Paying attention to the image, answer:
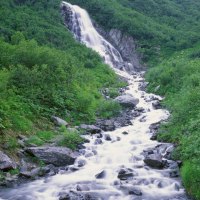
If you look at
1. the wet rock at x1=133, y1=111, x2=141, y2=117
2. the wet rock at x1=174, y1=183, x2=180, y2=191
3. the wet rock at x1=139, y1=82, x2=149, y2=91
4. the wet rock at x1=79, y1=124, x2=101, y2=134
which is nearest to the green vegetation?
the wet rock at x1=174, y1=183, x2=180, y2=191

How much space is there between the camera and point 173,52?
2227 inches

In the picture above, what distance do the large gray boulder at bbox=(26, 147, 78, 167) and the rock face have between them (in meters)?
1.37

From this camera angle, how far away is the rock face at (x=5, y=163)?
1625 cm

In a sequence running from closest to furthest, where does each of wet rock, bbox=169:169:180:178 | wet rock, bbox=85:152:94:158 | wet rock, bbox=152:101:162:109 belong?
wet rock, bbox=169:169:180:178 < wet rock, bbox=85:152:94:158 < wet rock, bbox=152:101:162:109

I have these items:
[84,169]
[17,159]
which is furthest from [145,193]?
[17,159]

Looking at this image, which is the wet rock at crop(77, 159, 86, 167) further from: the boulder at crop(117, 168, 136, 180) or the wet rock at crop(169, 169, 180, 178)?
the wet rock at crop(169, 169, 180, 178)

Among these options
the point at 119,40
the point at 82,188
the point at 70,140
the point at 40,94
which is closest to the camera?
the point at 82,188

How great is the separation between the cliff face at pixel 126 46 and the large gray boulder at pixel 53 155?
35.4 meters

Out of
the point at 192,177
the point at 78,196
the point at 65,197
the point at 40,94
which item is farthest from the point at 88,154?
the point at 40,94

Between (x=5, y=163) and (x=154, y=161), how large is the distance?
6217mm

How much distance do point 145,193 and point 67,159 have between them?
439 cm

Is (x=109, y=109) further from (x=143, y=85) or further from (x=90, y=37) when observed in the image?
(x=90, y=37)

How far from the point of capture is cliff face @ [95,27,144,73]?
5497 cm

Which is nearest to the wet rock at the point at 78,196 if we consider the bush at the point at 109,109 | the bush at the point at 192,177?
the bush at the point at 192,177
